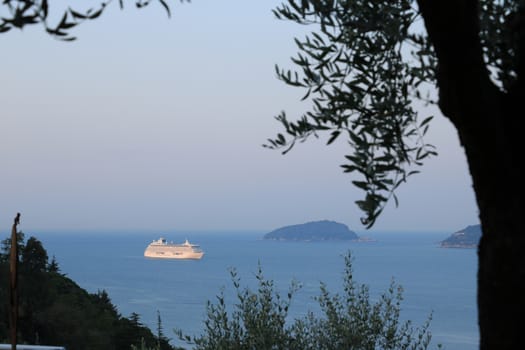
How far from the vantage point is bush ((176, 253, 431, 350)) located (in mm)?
9617

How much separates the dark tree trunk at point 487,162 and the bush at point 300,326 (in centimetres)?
638

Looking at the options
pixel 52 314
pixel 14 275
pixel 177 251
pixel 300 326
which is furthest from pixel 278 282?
pixel 14 275

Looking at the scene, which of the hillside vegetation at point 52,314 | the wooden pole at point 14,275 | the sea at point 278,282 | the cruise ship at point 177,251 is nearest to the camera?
the wooden pole at point 14,275

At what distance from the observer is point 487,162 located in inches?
129

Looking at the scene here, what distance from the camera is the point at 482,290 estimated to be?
3.28 metres

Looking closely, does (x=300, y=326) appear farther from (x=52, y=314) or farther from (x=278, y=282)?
Answer: (x=278, y=282)

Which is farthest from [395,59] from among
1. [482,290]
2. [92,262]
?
[92,262]

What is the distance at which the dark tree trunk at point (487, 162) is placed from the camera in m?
3.19

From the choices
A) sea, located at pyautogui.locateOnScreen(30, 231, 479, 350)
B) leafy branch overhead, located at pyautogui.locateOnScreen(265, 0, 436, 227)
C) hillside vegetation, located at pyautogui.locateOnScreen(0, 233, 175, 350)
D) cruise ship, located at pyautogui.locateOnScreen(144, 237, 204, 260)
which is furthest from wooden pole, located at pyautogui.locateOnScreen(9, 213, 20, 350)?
cruise ship, located at pyautogui.locateOnScreen(144, 237, 204, 260)

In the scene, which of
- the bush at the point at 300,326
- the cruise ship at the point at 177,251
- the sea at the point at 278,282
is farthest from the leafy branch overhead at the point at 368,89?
the cruise ship at the point at 177,251

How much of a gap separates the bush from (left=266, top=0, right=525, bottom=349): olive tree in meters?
5.62

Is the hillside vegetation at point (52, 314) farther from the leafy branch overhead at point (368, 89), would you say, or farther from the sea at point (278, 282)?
the leafy branch overhead at point (368, 89)

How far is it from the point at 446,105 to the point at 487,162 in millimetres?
289

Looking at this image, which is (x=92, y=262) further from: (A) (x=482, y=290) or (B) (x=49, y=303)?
(A) (x=482, y=290)
